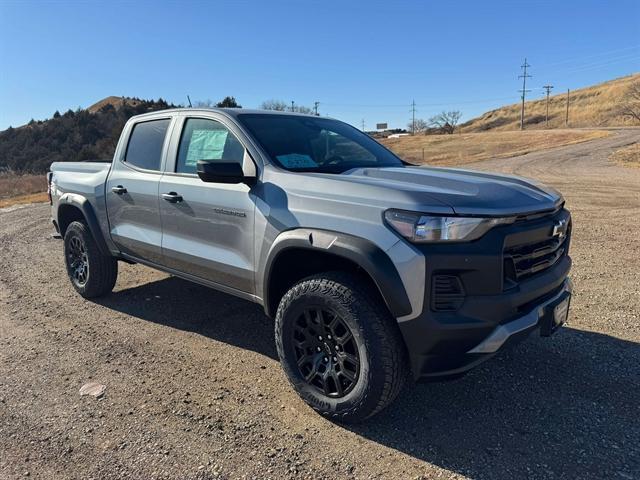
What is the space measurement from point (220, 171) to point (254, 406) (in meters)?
1.52

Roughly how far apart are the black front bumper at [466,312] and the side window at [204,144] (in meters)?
1.80

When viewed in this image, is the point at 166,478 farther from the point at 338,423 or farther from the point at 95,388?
the point at 95,388

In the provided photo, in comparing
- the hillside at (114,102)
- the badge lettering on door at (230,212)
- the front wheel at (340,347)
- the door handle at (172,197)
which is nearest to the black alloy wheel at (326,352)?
the front wheel at (340,347)

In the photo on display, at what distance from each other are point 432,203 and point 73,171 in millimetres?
4382

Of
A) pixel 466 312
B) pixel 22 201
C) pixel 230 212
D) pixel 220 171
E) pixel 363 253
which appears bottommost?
pixel 22 201

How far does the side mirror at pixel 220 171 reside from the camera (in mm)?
3139

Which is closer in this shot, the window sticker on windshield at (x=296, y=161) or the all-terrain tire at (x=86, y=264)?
the window sticker on windshield at (x=296, y=161)

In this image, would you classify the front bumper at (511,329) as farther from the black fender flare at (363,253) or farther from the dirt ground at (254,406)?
the dirt ground at (254,406)

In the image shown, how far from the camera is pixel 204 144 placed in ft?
13.0

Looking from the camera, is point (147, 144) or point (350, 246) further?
point (147, 144)

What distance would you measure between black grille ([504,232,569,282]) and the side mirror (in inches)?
67.2

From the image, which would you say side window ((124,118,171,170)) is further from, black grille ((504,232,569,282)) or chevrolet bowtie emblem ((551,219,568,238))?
chevrolet bowtie emblem ((551,219,568,238))

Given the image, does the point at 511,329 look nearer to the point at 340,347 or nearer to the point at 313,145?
the point at 340,347

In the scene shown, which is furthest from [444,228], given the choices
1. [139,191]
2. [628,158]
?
[628,158]
